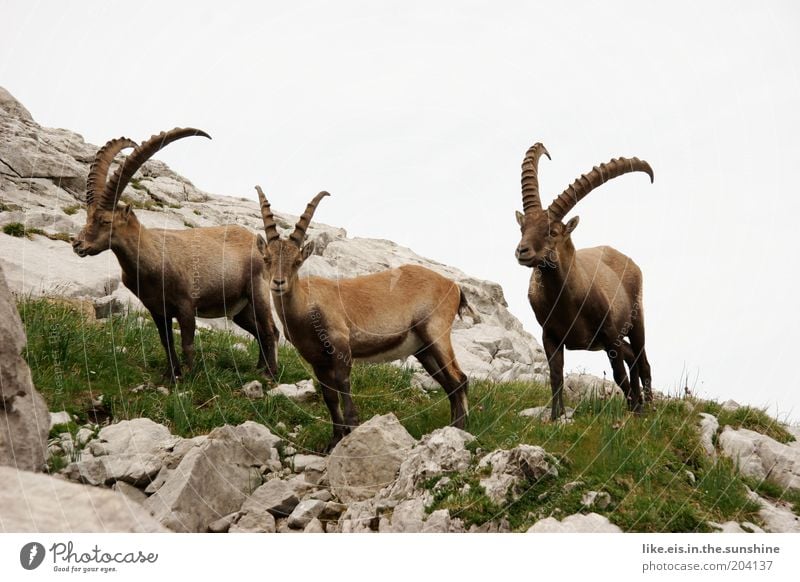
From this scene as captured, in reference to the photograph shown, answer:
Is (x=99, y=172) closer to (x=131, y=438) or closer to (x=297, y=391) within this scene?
(x=297, y=391)

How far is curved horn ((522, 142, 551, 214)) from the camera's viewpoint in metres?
10.5

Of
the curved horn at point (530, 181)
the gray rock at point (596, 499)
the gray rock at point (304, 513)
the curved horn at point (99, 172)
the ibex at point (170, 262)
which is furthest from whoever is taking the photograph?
the curved horn at point (99, 172)

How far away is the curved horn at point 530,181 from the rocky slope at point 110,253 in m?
4.86

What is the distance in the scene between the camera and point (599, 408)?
34.2ft

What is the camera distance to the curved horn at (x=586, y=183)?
411 inches

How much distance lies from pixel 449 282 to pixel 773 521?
589 centimetres

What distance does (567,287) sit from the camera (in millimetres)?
10703

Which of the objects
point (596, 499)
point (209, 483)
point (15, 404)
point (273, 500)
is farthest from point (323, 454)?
point (15, 404)

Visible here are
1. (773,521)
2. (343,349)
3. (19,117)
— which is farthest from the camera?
(19,117)

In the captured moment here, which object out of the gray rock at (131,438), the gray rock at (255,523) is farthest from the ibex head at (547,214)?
the gray rock at (131,438)

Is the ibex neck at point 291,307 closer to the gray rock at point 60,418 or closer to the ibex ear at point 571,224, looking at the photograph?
the gray rock at point 60,418

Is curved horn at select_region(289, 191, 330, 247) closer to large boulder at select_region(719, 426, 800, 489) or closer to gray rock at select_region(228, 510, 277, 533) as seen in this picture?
gray rock at select_region(228, 510, 277, 533)
